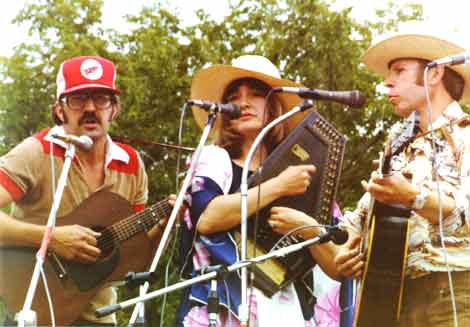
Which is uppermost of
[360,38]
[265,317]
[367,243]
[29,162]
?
[360,38]

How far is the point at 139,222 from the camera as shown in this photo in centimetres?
437

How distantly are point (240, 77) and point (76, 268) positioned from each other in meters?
1.34

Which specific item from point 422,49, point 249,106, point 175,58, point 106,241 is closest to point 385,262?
point 422,49

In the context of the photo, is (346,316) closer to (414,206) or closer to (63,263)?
(414,206)

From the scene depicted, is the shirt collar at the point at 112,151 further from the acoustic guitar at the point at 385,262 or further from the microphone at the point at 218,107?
the acoustic guitar at the point at 385,262

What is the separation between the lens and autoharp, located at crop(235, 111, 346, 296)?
13.1ft

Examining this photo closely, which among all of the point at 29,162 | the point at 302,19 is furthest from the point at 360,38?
the point at 29,162

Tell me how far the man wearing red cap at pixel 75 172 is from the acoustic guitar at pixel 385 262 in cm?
131

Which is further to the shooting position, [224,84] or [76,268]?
[224,84]

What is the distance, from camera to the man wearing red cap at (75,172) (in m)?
4.29

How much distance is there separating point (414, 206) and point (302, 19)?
3855mm

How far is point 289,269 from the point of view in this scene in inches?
157

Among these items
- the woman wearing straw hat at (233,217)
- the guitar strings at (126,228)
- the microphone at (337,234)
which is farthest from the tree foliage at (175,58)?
the microphone at (337,234)

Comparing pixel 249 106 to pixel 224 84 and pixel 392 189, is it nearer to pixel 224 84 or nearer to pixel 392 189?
pixel 224 84
